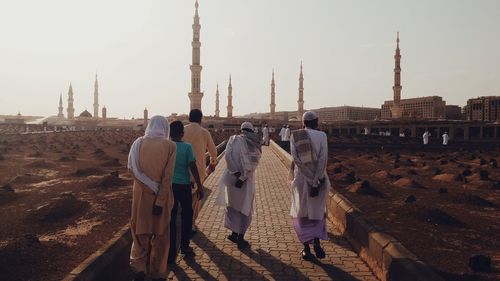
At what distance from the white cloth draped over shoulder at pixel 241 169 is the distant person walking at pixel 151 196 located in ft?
5.47

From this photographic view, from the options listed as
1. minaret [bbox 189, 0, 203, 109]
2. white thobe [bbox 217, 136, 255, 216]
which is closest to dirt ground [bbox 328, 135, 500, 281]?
white thobe [bbox 217, 136, 255, 216]

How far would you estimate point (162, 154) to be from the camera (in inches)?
155

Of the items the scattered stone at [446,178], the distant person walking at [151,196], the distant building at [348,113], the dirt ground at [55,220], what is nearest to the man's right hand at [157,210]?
the distant person walking at [151,196]

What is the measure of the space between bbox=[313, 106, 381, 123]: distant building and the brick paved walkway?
454ft

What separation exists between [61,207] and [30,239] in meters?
2.37

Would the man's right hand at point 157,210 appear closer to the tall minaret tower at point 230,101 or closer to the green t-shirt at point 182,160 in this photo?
the green t-shirt at point 182,160

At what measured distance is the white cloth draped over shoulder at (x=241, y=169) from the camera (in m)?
5.52

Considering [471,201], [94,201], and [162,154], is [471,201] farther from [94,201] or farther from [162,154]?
[94,201]

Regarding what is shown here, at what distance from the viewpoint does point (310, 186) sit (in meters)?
Result: 5.13

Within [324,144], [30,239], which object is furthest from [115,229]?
[324,144]

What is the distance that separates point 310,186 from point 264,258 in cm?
111

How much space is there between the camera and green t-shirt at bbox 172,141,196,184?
188 inches

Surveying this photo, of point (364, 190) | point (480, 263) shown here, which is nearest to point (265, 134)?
point (364, 190)

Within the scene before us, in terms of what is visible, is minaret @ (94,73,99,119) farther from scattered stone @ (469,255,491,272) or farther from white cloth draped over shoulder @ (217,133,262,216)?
scattered stone @ (469,255,491,272)
